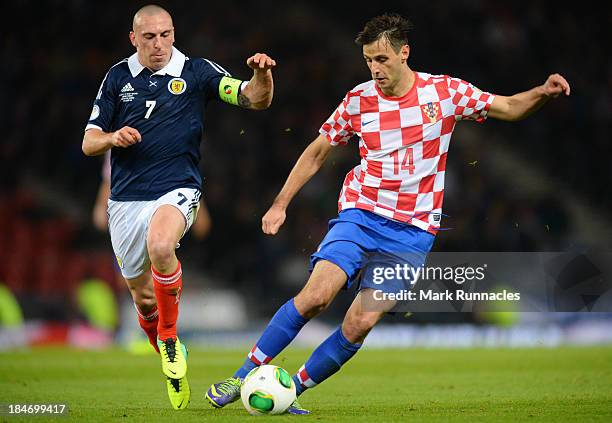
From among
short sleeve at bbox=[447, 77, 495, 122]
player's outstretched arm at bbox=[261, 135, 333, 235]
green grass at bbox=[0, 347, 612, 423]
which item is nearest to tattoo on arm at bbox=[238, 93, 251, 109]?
player's outstretched arm at bbox=[261, 135, 333, 235]

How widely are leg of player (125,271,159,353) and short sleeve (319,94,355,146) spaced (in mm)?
1713

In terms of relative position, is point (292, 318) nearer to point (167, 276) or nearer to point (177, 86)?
point (167, 276)

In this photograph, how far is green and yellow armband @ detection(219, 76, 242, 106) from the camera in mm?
6375

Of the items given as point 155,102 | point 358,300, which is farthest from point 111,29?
point 358,300

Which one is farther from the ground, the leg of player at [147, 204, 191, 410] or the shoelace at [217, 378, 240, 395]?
the leg of player at [147, 204, 191, 410]

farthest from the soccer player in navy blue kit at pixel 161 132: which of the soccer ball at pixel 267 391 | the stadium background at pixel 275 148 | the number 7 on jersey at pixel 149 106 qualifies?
the stadium background at pixel 275 148

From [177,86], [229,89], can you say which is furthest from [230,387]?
[177,86]

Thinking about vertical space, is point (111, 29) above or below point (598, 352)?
above

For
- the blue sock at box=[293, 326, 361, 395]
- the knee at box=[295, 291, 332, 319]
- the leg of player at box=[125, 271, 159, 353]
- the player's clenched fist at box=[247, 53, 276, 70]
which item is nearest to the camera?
the knee at box=[295, 291, 332, 319]

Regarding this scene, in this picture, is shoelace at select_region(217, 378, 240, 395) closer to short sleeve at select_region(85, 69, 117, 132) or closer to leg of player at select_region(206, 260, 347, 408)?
leg of player at select_region(206, 260, 347, 408)

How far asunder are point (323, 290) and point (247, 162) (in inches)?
406

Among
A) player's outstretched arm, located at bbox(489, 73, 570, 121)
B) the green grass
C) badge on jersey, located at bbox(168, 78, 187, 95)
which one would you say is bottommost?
the green grass

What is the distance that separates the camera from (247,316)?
532 inches

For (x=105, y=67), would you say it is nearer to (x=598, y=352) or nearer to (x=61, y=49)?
(x=61, y=49)
